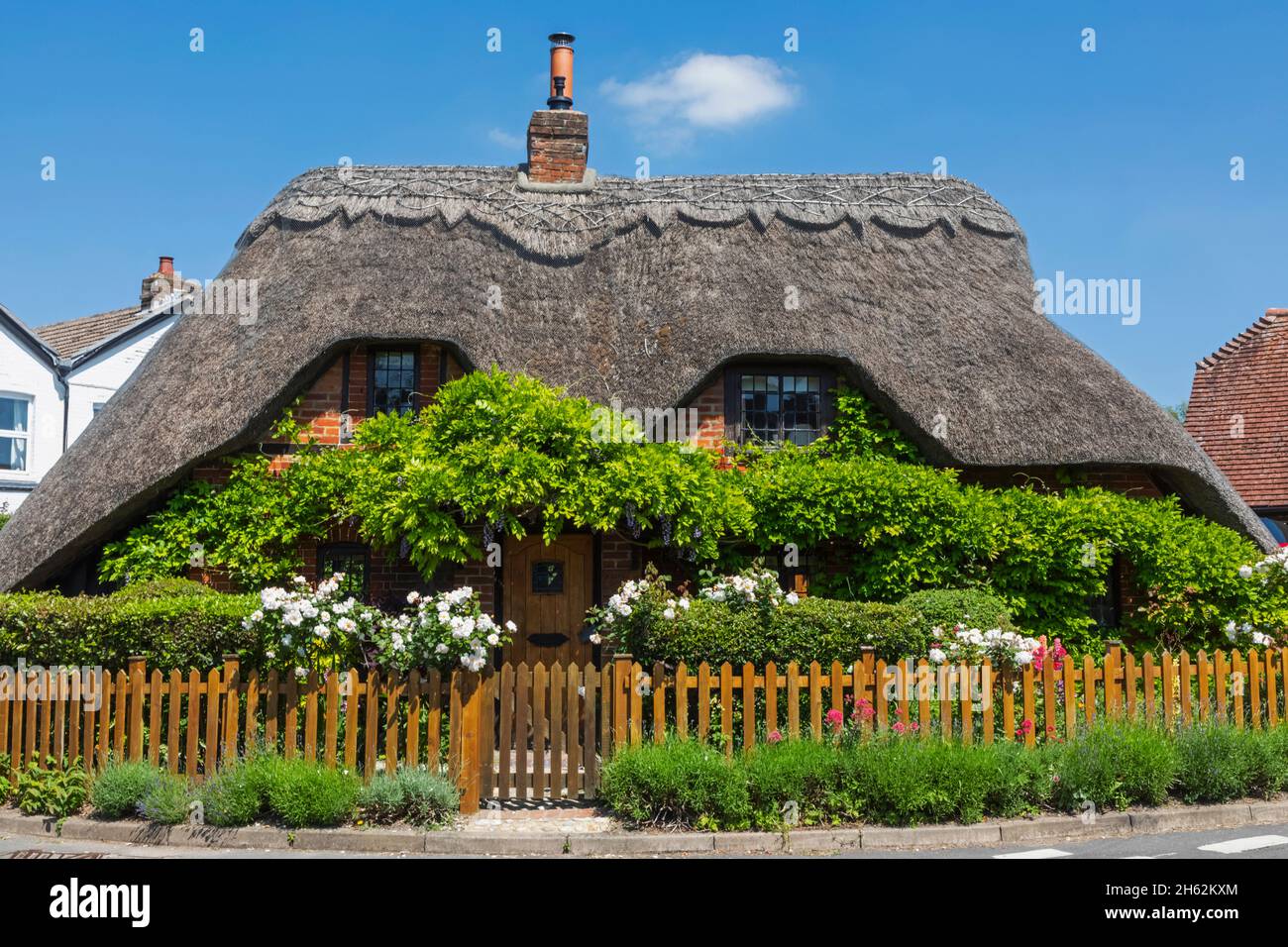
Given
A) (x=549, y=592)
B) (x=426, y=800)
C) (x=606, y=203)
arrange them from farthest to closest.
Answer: (x=606, y=203) < (x=549, y=592) < (x=426, y=800)

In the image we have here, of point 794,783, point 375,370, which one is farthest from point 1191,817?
point 375,370

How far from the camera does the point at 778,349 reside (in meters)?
12.4

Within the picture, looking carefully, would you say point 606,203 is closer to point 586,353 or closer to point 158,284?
point 586,353

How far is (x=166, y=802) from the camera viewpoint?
7.56 meters

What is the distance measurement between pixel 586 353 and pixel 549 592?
2.99 m

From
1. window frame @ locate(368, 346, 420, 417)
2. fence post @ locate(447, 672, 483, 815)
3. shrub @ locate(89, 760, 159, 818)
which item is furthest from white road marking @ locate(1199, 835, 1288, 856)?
window frame @ locate(368, 346, 420, 417)

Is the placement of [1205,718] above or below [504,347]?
below

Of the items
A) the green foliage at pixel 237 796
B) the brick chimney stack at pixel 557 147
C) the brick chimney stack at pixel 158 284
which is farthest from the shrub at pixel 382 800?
the brick chimney stack at pixel 158 284

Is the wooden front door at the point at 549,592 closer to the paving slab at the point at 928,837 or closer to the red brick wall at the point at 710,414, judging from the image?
the red brick wall at the point at 710,414

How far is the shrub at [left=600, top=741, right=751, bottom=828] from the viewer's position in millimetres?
7516

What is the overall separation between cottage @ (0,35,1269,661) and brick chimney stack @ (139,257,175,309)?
52.8ft

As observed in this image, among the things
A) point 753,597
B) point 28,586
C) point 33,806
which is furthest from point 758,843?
point 28,586

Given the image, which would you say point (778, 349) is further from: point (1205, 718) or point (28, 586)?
point (28, 586)

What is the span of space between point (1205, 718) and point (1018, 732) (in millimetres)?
1921
